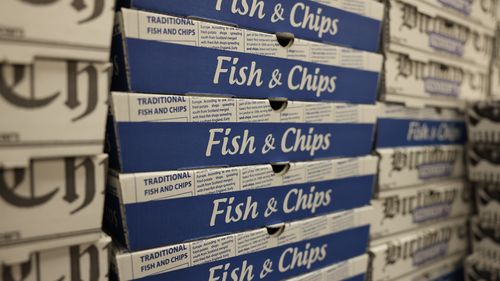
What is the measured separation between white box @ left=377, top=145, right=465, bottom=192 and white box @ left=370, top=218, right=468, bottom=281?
0.44 ft

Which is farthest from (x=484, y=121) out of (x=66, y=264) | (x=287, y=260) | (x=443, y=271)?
(x=66, y=264)

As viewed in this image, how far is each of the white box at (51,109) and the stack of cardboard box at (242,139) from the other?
6 cm

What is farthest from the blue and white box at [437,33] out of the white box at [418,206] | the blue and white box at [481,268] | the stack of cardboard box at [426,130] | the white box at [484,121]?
the blue and white box at [481,268]

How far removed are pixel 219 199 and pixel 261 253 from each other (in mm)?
144

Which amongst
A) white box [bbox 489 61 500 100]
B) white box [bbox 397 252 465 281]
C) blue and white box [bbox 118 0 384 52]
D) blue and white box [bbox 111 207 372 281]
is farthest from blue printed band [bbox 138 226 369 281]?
white box [bbox 489 61 500 100]

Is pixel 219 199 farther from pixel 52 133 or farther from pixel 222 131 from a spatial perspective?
pixel 52 133

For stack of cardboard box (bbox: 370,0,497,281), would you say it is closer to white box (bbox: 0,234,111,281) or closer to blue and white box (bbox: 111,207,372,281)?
blue and white box (bbox: 111,207,372,281)

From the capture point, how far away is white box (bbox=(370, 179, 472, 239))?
94cm

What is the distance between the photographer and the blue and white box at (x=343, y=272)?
2.54 feet

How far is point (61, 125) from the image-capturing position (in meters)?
0.44

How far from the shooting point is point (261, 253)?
0.69m

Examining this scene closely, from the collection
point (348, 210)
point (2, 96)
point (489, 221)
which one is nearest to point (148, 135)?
point (2, 96)

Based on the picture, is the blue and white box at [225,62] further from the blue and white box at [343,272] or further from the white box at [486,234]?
the white box at [486,234]

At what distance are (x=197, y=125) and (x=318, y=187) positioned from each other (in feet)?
1.00
